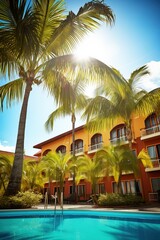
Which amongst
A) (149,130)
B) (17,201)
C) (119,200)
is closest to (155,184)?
(149,130)

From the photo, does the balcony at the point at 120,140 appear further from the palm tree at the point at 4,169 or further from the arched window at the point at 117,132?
the palm tree at the point at 4,169

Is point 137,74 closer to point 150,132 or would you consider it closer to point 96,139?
point 150,132

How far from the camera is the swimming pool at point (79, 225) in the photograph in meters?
4.93

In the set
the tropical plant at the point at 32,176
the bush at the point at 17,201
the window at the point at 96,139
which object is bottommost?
the bush at the point at 17,201

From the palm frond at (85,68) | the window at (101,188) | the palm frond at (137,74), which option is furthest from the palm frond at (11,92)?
the window at (101,188)

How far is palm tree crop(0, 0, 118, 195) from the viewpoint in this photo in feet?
25.1

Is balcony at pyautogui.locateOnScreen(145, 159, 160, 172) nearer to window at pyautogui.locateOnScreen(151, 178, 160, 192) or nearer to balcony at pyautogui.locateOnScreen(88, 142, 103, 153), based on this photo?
window at pyautogui.locateOnScreen(151, 178, 160, 192)

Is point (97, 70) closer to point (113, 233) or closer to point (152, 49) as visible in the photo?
point (152, 49)

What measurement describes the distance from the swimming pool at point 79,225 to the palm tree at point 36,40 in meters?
1.48

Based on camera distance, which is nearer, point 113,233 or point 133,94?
point 113,233

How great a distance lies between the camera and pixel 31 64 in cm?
941

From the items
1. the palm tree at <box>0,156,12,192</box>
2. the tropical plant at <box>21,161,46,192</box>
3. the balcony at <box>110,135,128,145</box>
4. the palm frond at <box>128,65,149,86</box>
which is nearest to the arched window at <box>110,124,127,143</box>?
the balcony at <box>110,135,128,145</box>

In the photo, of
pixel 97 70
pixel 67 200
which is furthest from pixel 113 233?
pixel 67 200

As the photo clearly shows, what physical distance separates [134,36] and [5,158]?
38.1ft
